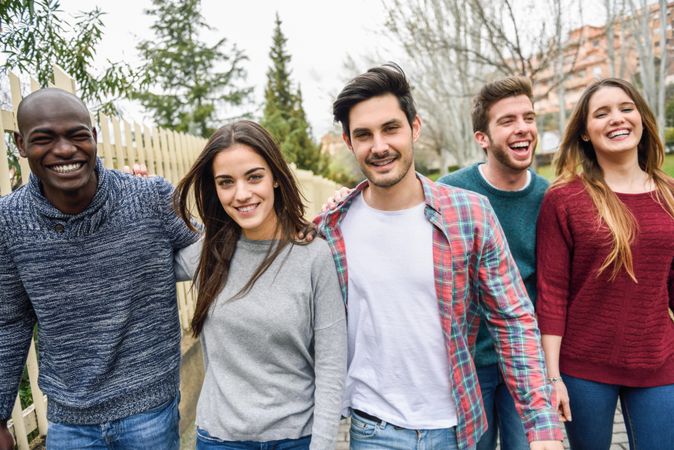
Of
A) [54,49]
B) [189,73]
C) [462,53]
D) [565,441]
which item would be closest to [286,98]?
[189,73]

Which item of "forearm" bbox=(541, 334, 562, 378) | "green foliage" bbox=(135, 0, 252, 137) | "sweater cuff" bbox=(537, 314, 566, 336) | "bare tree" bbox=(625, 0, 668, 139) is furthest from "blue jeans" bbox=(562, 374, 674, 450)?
"green foliage" bbox=(135, 0, 252, 137)

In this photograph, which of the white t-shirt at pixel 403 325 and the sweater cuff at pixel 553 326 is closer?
the white t-shirt at pixel 403 325

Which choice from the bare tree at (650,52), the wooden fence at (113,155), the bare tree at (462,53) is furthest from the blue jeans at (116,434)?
the bare tree at (650,52)

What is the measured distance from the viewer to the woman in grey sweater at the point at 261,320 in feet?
6.29

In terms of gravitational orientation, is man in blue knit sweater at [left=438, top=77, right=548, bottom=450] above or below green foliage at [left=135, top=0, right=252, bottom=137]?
below

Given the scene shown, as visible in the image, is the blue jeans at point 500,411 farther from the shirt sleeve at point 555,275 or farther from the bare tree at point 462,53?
the bare tree at point 462,53

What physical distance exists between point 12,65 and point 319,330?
3.90 meters

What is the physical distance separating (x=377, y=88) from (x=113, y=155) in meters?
2.43

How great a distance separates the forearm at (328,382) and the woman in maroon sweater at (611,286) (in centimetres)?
100

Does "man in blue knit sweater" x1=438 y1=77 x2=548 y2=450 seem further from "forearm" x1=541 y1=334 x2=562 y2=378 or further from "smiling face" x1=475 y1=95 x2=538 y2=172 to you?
"forearm" x1=541 y1=334 x2=562 y2=378

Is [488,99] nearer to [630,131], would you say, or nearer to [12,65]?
[630,131]

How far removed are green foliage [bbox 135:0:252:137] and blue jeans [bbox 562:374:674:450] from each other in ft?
64.0

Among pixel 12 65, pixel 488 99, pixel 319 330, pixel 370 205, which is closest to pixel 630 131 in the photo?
pixel 488 99

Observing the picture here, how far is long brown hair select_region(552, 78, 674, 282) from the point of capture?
7.21ft
